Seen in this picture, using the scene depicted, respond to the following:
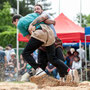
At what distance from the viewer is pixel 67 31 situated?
10422mm

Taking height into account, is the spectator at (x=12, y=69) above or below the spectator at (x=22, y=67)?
above

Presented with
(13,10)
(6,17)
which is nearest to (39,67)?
(6,17)

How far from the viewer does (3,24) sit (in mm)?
34312

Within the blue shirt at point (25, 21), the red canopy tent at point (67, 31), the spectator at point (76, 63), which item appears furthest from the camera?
the spectator at point (76, 63)

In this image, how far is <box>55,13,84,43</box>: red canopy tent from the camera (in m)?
9.83

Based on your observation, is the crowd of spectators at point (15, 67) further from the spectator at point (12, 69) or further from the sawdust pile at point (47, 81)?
the sawdust pile at point (47, 81)

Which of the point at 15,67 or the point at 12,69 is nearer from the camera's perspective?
the point at 12,69

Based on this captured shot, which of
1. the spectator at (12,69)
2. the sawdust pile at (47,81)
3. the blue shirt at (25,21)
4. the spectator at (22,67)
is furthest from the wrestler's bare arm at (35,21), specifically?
the spectator at (22,67)

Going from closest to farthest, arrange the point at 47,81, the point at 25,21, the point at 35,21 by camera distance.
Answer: the point at 47,81
the point at 35,21
the point at 25,21

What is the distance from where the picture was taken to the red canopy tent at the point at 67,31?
387 inches

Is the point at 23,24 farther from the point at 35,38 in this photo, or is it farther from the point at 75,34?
the point at 75,34

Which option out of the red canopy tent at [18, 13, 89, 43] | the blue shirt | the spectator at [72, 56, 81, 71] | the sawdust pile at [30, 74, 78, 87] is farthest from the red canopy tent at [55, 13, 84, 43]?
the sawdust pile at [30, 74, 78, 87]

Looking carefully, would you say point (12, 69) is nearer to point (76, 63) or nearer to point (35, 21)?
point (76, 63)

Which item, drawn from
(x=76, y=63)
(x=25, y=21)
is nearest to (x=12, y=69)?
(x=76, y=63)
